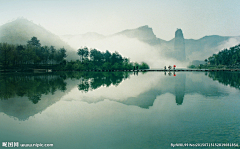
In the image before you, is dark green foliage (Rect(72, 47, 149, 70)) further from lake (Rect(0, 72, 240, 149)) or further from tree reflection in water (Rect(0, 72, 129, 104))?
lake (Rect(0, 72, 240, 149))

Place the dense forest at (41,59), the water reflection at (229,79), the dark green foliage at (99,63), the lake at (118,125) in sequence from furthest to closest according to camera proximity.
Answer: the dark green foliage at (99,63)
the dense forest at (41,59)
the water reflection at (229,79)
the lake at (118,125)

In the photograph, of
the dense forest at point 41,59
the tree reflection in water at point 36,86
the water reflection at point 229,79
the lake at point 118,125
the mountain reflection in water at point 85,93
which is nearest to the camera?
the lake at point 118,125

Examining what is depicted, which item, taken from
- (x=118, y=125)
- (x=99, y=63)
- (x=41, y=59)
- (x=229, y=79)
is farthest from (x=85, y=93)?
(x=41, y=59)

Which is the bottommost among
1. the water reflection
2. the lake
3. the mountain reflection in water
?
the lake

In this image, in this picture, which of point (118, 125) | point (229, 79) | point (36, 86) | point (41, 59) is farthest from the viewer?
point (41, 59)

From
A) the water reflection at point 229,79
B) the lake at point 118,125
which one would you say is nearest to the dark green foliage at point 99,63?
the water reflection at point 229,79

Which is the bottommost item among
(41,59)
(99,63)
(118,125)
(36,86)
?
(118,125)

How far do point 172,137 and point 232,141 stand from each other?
300 cm

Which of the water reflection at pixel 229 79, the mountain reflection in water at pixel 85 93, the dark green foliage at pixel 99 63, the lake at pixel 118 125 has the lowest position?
the lake at pixel 118 125

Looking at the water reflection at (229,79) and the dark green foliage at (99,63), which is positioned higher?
the dark green foliage at (99,63)

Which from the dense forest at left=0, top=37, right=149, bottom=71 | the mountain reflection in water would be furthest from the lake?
the dense forest at left=0, top=37, right=149, bottom=71

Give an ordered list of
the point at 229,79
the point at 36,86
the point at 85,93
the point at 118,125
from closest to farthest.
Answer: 1. the point at 118,125
2. the point at 85,93
3. the point at 36,86
4. the point at 229,79

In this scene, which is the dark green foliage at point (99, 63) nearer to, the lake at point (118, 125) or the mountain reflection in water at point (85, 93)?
the mountain reflection in water at point (85, 93)

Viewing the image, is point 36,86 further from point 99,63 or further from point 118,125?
point 99,63
